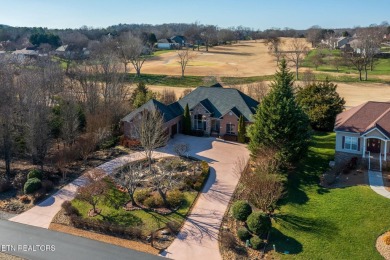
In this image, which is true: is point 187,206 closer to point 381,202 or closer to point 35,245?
point 35,245

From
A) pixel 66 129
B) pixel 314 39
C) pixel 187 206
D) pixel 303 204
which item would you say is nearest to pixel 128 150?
pixel 66 129

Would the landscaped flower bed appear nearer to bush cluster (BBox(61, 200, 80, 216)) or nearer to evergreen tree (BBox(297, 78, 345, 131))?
bush cluster (BBox(61, 200, 80, 216))

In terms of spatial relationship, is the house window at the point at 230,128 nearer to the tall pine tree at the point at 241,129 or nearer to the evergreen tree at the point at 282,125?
the tall pine tree at the point at 241,129

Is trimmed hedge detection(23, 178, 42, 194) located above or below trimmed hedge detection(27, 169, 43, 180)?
below

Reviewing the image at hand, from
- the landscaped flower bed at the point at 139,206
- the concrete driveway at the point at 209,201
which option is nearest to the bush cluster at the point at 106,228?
the landscaped flower bed at the point at 139,206

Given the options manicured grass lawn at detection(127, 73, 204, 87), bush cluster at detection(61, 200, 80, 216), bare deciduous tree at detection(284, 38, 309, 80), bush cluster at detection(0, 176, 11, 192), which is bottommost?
bush cluster at detection(61, 200, 80, 216)

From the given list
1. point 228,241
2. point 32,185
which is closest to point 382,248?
point 228,241

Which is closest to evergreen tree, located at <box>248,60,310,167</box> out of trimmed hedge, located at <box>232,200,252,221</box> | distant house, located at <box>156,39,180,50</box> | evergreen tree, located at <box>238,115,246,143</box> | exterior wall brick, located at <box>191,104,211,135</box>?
evergreen tree, located at <box>238,115,246,143</box>
